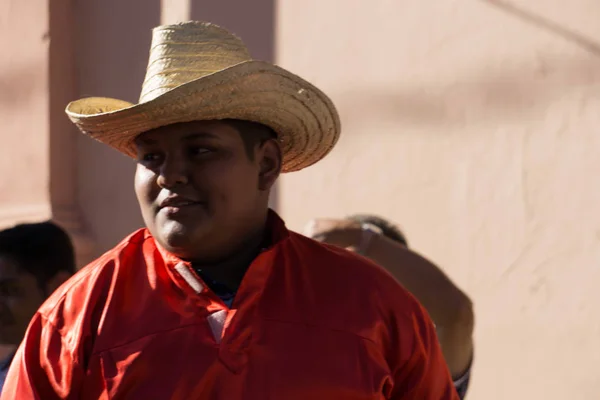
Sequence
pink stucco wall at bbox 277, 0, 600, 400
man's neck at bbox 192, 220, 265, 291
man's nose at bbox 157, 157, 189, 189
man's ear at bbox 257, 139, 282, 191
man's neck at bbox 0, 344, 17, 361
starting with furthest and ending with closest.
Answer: pink stucco wall at bbox 277, 0, 600, 400, man's neck at bbox 0, 344, 17, 361, man's ear at bbox 257, 139, 282, 191, man's neck at bbox 192, 220, 265, 291, man's nose at bbox 157, 157, 189, 189

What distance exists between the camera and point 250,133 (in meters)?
2.72

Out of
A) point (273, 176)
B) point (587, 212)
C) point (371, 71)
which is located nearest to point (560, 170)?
point (587, 212)

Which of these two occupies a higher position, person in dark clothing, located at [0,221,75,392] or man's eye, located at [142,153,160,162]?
man's eye, located at [142,153,160,162]

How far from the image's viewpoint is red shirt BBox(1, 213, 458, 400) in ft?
7.79

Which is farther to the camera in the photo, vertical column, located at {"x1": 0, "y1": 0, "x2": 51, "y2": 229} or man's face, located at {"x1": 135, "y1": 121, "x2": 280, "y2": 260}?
vertical column, located at {"x1": 0, "y1": 0, "x2": 51, "y2": 229}

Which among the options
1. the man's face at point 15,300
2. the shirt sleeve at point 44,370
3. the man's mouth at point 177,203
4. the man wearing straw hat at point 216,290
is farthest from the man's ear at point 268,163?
the man's face at point 15,300

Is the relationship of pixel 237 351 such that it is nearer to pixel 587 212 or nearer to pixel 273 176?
pixel 273 176

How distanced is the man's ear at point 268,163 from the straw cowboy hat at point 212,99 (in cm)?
6

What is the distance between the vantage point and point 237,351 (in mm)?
2408

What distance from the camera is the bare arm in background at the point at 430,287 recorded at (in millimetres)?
3877

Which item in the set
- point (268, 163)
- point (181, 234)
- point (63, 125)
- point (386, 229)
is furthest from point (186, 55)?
point (63, 125)

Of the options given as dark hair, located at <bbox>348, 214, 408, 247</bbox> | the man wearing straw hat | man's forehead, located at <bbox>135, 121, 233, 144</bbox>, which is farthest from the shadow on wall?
man's forehead, located at <bbox>135, 121, 233, 144</bbox>

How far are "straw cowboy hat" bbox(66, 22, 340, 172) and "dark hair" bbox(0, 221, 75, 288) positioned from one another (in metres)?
1.08

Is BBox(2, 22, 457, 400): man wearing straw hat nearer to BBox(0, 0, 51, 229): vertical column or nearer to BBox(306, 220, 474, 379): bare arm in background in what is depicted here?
BBox(306, 220, 474, 379): bare arm in background
